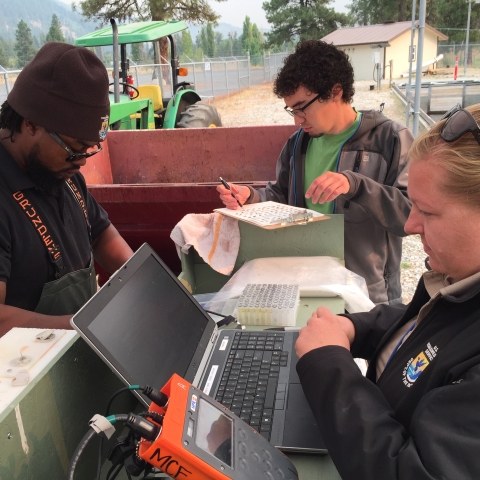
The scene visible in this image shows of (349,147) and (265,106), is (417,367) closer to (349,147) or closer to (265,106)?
(349,147)

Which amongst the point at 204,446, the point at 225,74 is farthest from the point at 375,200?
the point at 225,74

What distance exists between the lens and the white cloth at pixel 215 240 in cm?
212

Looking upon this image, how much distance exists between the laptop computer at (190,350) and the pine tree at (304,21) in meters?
38.6

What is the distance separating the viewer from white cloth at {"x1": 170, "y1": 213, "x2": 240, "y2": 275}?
83.5 inches

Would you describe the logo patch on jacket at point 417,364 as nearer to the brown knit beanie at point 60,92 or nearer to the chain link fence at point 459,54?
the brown knit beanie at point 60,92

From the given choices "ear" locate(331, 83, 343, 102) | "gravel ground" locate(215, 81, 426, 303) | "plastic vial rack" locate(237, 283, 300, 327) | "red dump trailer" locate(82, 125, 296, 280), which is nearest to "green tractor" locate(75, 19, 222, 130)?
"red dump trailer" locate(82, 125, 296, 280)

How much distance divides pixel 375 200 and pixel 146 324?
1176 mm

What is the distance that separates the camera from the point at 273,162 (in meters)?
4.61

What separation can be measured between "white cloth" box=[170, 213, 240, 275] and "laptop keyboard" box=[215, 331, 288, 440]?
63cm

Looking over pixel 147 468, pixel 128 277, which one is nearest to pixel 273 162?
pixel 128 277

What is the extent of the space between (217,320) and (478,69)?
30.5 metres

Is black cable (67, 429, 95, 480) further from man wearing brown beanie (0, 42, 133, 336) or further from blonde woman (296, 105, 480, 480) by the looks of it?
man wearing brown beanie (0, 42, 133, 336)

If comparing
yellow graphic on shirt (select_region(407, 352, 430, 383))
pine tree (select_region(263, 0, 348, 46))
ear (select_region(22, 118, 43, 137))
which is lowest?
yellow graphic on shirt (select_region(407, 352, 430, 383))

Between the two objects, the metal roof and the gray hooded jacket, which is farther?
the metal roof
